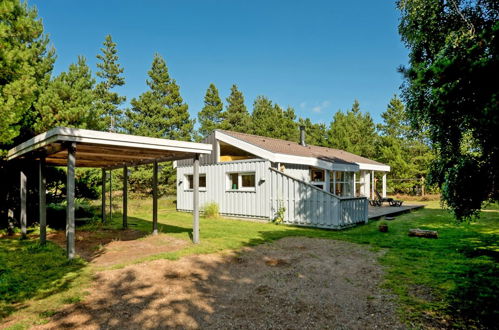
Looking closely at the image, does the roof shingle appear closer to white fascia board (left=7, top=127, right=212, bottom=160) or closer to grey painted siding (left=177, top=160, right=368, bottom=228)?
grey painted siding (left=177, top=160, right=368, bottom=228)

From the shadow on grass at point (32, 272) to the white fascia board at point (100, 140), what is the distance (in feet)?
8.74

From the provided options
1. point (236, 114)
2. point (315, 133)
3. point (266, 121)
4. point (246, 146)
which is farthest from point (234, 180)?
point (236, 114)

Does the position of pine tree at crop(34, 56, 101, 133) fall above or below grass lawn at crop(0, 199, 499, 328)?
above

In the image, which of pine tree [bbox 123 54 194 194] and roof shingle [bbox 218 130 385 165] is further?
pine tree [bbox 123 54 194 194]

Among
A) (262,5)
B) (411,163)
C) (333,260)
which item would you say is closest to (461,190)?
(333,260)

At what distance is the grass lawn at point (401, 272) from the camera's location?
3.93 meters

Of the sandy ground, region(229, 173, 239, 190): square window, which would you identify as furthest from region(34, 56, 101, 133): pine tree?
the sandy ground

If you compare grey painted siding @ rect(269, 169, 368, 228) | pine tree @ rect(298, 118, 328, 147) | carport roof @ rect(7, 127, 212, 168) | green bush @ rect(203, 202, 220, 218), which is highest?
A: pine tree @ rect(298, 118, 328, 147)

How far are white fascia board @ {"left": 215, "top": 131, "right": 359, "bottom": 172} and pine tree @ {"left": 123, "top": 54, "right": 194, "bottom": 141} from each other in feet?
59.0

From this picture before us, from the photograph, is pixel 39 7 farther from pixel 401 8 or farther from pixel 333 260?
pixel 333 260

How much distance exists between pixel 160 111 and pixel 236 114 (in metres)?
14.7

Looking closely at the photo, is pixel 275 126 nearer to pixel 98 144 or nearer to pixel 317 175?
pixel 317 175

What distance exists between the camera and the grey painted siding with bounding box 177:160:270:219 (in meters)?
13.5

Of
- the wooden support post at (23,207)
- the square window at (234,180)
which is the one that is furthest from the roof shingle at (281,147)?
the wooden support post at (23,207)
